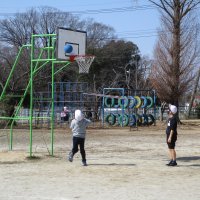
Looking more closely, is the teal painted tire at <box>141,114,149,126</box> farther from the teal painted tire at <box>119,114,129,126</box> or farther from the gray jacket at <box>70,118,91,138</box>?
the gray jacket at <box>70,118,91,138</box>

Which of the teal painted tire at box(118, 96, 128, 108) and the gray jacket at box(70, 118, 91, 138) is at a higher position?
the teal painted tire at box(118, 96, 128, 108)

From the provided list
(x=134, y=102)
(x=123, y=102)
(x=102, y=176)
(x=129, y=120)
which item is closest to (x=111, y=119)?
(x=123, y=102)

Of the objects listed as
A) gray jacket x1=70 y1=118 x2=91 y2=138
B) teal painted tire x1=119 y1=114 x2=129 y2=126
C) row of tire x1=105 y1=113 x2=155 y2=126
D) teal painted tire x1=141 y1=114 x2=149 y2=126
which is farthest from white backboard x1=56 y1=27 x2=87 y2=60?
teal painted tire x1=141 y1=114 x2=149 y2=126

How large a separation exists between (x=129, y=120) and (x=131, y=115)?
1.75 feet

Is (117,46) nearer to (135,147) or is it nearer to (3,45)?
(3,45)

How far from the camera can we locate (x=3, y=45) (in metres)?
68.4

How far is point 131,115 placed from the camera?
36.9 m

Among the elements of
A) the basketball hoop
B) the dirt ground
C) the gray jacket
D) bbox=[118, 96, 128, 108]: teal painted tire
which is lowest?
the dirt ground

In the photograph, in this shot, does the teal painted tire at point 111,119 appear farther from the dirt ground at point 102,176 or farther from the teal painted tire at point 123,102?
the dirt ground at point 102,176

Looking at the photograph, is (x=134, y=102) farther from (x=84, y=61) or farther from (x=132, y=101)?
(x=84, y=61)

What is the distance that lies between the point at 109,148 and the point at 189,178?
802 centimetres

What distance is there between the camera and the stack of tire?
36344mm

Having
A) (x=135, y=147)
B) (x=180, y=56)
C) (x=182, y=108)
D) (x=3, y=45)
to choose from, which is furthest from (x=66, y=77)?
(x=135, y=147)

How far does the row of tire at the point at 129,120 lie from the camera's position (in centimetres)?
3633
